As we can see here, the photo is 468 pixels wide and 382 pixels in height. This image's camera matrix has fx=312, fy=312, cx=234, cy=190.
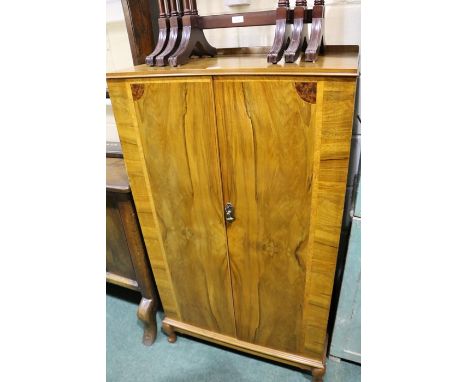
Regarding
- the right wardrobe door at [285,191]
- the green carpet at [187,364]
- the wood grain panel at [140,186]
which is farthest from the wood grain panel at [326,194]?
the wood grain panel at [140,186]

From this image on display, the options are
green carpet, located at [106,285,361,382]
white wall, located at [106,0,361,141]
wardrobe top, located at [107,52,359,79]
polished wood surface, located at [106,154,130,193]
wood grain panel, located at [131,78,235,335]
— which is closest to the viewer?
wardrobe top, located at [107,52,359,79]

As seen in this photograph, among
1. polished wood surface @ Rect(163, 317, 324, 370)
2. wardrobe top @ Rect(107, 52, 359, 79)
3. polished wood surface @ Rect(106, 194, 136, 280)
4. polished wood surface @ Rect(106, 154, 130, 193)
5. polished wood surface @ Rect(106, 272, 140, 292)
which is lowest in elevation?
polished wood surface @ Rect(163, 317, 324, 370)

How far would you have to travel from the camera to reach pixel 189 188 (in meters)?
1.06

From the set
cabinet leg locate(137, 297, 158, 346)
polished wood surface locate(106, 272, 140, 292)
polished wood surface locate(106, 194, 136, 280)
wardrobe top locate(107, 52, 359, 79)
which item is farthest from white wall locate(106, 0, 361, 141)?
cabinet leg locate(137, 297, 158, 346)

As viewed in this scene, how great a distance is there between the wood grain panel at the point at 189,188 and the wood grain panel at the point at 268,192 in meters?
0.05

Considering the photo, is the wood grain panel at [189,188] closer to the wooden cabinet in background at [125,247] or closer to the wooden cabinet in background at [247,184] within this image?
the wooden cabinet in background at [247,184]

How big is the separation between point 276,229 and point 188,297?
581 millimetres

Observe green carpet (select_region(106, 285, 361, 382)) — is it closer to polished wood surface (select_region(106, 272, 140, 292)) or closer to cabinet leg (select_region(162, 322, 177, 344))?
cabinet leg (select_region(162, 322, 177, 344))

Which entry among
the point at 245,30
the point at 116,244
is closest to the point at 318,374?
the point at 116,244

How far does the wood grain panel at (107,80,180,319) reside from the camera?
0.99 metres

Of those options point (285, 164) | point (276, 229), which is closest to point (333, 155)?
point (285, 164)

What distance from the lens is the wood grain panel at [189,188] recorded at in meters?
0.92

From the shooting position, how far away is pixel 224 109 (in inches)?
34.7
